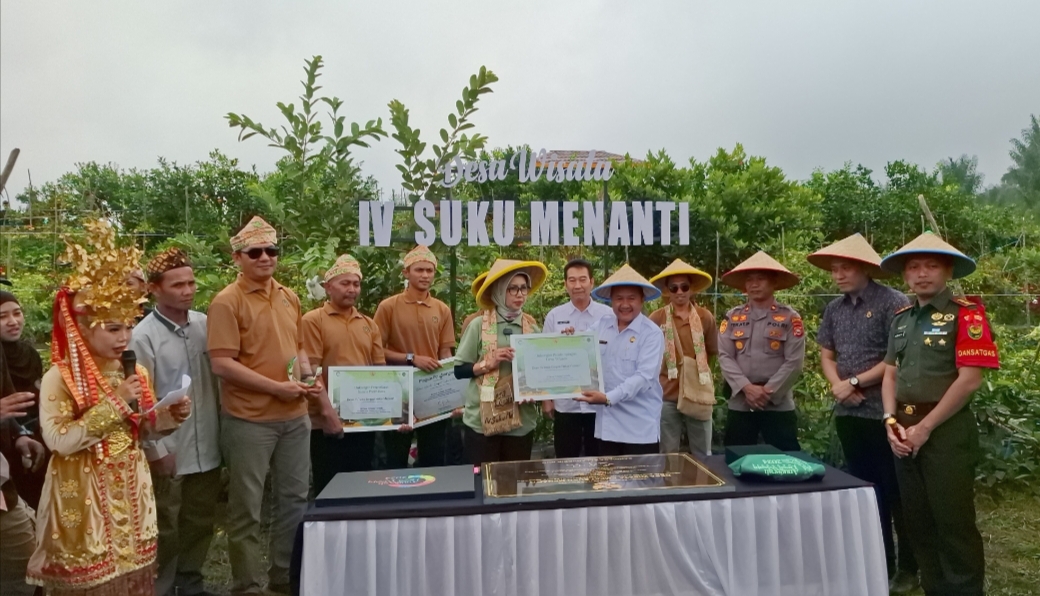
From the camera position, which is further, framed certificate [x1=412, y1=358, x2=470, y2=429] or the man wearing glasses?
the man wearing glasses

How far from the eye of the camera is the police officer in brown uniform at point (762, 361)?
166 inches

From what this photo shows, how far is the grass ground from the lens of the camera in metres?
3.98

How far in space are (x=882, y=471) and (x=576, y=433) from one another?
1.77 m

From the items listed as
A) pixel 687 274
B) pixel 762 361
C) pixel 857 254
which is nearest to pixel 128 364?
pixel 687 274

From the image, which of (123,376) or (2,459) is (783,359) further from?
(2,459)

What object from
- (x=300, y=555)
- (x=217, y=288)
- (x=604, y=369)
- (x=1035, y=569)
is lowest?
(x=1035, y=569)

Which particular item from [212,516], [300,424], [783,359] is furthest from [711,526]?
[212,516]

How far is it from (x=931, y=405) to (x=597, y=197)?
4.22 m

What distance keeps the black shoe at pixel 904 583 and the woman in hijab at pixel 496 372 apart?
7.20 ft

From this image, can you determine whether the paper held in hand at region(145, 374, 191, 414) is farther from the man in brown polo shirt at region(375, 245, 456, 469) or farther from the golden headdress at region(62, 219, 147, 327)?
the man in brown polo shirt at region(375, 245, 456, 469)

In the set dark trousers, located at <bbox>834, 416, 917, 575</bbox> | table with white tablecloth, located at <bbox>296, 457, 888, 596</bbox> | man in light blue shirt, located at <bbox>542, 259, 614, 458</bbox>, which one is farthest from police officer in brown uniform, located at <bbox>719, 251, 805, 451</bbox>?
table with white tablecloth, located at <bbox>296, 457, 888, 596</bbox>

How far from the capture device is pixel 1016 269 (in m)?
11.4

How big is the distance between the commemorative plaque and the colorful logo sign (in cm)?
25

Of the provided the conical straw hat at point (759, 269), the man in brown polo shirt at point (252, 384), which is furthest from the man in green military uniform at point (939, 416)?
the man in brown polo shirt at point (252, 384)
